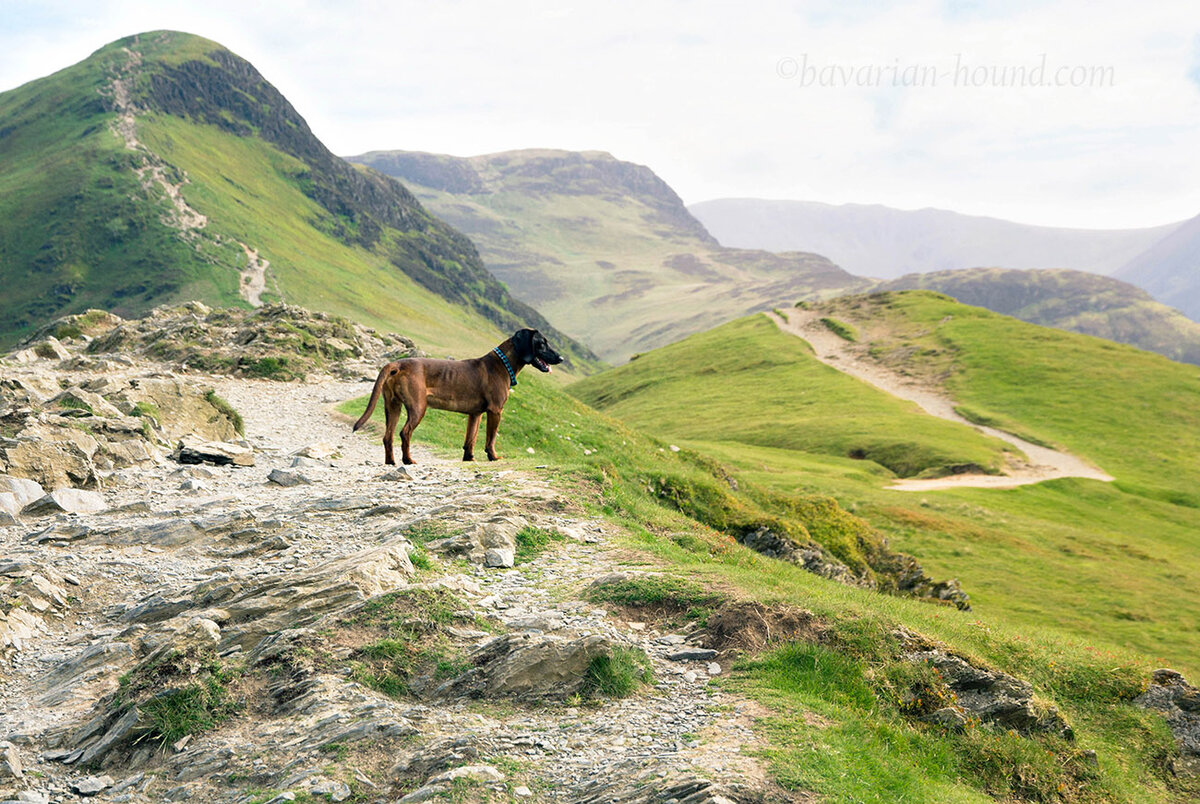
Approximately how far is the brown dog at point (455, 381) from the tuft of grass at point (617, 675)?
1056 cm

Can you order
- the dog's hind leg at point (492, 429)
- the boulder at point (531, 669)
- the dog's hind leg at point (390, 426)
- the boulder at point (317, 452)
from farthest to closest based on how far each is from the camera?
1. the boulder at point (317, 452)
2. the dog's hind leg at point (492, 429)
3. the dog's hind leg at point (390, 426)
4. the boulder at point (531, 669)

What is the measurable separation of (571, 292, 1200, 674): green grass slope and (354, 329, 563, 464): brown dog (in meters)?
16.6

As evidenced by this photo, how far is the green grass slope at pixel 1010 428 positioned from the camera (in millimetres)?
39219

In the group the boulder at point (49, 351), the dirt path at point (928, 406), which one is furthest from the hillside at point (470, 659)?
the dirt path at point (928, 406)

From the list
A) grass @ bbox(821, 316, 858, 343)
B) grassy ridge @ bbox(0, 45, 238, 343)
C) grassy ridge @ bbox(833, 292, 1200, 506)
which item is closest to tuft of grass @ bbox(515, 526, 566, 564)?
grassy ridge @ bbox(833, 292, 1200, 506)

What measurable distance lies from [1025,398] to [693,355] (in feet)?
176

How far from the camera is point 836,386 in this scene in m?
105

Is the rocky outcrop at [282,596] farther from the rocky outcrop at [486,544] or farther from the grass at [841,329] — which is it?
the grass at [841,329]

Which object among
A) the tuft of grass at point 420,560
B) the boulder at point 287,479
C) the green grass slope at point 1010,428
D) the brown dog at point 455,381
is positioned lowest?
the green grass slope at point 1010,428

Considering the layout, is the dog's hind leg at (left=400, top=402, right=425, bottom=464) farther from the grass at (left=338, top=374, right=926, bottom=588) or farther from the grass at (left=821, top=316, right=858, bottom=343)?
the grass at (left=821, top=316, right=858, bottom=343)

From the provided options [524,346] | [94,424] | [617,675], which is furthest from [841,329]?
[617,675]

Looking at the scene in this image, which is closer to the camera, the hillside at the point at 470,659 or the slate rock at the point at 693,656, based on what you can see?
the hillside at the point at 470,659

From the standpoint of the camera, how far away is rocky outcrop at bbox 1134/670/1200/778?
44.9 feet

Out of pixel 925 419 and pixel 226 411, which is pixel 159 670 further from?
pixel 925 419
